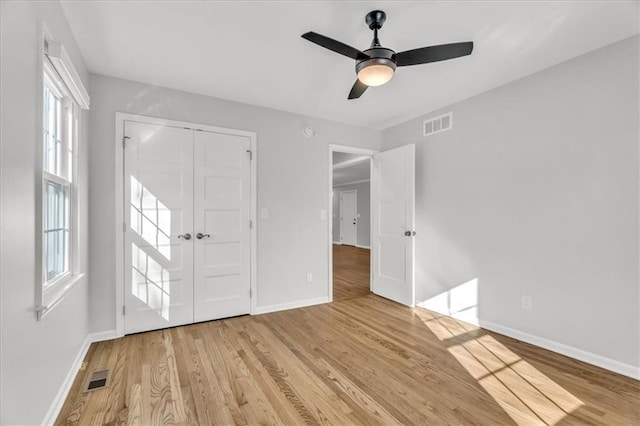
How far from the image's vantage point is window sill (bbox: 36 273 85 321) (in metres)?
1.53

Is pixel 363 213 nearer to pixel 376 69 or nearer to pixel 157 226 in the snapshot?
pixel 157 226

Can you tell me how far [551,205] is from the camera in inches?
104

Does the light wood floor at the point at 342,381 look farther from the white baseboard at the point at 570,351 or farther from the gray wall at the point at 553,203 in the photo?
the gray wall at the point at 553,203

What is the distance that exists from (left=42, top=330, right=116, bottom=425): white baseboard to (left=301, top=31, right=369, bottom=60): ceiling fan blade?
8.74 feet

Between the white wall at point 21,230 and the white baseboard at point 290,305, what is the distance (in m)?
1.99

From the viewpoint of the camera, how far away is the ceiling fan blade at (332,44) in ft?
6.02

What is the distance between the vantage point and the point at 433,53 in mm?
1999

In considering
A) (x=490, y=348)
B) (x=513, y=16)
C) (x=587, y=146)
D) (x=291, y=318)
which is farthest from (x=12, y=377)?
(x=587, y=146)

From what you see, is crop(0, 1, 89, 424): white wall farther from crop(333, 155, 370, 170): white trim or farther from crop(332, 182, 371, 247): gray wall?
crop(332, 182, 371, 247): gray wall

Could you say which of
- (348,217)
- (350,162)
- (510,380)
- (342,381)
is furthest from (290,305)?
(348,217)

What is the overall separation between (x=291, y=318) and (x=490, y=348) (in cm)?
203

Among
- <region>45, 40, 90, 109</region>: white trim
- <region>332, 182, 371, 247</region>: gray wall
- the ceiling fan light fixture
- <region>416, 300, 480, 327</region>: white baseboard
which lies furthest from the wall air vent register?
<region>332, 182, 371, 247</region>: gray wall

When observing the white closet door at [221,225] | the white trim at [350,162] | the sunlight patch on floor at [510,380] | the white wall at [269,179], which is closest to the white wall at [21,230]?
the white wall at [269,179]

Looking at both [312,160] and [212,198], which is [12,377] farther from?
[312,160]
